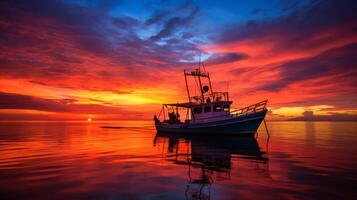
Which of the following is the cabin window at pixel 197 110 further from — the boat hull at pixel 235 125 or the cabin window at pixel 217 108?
the cabin window at pixel 217 108

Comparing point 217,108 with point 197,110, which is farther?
point 197,110

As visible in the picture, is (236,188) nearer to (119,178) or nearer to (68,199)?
(119,178)

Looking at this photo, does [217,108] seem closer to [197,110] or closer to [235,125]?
[197,110]

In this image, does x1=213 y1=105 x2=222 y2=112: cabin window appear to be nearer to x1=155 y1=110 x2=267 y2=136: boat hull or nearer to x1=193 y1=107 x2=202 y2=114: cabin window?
x1=155 y1=110 x2=267 y2=136: boat hull

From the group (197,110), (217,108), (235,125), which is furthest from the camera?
(197,110)

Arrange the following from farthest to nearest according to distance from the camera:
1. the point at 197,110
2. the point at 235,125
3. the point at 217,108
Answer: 1. the point at 197,110
2. the point at 217,108
3. the point at 235,125

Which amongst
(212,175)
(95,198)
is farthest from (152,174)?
(95,198)

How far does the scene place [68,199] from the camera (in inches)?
298

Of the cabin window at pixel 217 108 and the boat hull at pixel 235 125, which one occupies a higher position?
the cabin window at pixel 217 108

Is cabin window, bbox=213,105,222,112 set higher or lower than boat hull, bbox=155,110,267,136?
higher

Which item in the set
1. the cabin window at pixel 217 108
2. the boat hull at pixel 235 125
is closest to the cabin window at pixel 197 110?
the boat hull at pixel 235 125

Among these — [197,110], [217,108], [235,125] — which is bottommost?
[235,125]

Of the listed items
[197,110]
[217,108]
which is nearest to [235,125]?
[217,108]

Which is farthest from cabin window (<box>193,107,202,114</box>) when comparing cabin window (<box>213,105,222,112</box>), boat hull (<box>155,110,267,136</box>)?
cabin window (<box>213,105,222,112</box>)
